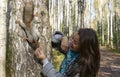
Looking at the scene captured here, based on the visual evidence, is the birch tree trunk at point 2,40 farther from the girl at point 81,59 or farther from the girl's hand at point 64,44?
the girl at point 81,59

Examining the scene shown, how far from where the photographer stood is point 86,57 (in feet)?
9.18

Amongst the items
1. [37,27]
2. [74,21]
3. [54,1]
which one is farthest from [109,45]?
[37,27]

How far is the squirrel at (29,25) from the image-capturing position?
305 cm

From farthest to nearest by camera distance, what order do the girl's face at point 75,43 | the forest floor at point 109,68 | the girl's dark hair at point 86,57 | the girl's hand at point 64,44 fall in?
the forest floor at point 109,68 → the girl's hand at point 64,44 → the girl's face at point 75,43 → the girl's dark hair at point 86,57

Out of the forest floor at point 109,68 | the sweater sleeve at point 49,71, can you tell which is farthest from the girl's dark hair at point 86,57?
the forest floor at point 109,68

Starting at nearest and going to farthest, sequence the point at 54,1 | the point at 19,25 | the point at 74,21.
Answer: the point at 19,25
the point at 54,1
the point at 74,21

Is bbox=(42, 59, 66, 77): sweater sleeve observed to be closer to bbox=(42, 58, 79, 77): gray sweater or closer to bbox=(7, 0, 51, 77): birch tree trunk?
bbox=(42, 58, 79, 77): gray sweater

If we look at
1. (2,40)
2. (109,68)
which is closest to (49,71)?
(2,40)

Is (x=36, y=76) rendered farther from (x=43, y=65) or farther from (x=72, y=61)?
(x=72, y=61)

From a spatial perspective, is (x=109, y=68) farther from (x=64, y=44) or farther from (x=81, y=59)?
(x=81, y=59)

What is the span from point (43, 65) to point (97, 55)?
0.52 m

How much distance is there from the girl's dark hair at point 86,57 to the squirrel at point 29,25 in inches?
18.8

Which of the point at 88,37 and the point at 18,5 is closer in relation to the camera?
the point at 88,37

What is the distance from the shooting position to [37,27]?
Answer: 3.20m
